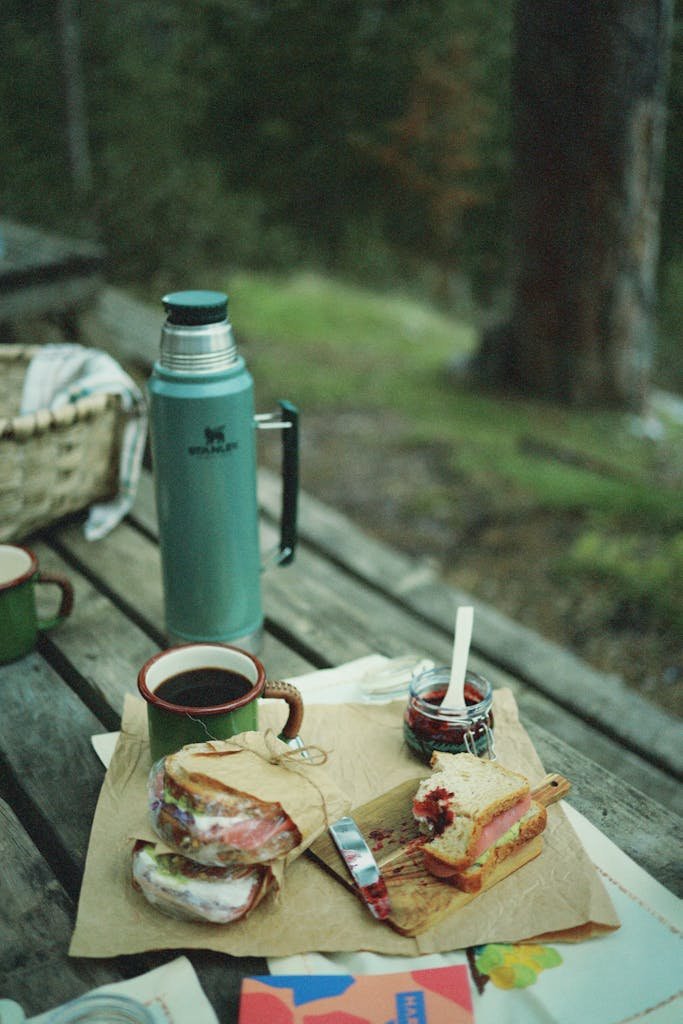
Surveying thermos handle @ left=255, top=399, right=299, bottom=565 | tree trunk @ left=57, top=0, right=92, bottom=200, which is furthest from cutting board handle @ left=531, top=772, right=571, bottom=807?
tree trunk @ left=57, top=0, right=92, bottom=200

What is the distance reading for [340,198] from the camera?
747 cm

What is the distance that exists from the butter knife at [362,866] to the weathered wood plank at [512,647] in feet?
2.74

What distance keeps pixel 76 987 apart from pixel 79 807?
0.27 metres

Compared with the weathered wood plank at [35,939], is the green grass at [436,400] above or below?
below

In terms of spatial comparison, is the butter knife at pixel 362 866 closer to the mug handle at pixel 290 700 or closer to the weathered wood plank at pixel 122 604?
the mug handle at pixel 290 700

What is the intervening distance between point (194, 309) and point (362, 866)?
77cm

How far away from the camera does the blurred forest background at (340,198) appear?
386cm

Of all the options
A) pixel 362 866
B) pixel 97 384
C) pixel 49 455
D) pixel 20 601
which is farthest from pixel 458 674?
pixel 97 384

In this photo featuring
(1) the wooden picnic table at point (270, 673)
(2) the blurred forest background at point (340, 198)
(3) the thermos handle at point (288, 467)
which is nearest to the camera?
(1) the wooden picnic table at point (270, 673)

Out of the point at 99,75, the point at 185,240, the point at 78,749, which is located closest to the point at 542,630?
the point at 78,749

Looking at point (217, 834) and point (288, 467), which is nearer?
point (217, 834)

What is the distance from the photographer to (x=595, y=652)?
2.61m

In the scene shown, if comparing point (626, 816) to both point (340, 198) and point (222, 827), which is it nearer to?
point (222, 827)

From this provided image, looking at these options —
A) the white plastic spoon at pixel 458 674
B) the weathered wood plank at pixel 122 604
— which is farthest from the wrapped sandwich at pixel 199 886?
the weathered wood plank at pixel 122 604
